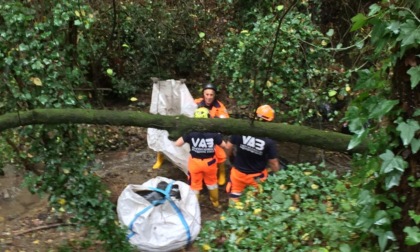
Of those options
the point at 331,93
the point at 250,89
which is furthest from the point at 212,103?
the point at 331,93

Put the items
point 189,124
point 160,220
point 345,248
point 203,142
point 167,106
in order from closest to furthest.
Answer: point 345,248
point 189,124
point 160,220
point 203,142
point 167,106

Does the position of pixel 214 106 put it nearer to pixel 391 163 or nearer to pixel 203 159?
pixel 203 159

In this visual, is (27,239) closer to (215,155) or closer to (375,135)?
(215,155)

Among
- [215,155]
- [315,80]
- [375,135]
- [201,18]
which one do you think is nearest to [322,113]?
[315,80]

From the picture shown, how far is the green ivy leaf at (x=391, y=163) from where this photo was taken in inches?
91.7

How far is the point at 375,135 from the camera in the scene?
2514 mm

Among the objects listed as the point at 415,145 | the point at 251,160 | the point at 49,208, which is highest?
the point at 415,145

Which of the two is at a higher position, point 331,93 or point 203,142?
point 331,93

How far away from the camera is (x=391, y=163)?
2340 mm

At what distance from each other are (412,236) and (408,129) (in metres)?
0.52

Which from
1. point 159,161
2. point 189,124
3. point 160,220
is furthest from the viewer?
point 159,161

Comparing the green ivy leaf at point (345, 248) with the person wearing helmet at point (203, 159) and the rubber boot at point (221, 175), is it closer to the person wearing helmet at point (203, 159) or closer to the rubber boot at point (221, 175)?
the person wearing helmet at point (203, 159)

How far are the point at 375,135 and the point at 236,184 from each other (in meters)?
3.78

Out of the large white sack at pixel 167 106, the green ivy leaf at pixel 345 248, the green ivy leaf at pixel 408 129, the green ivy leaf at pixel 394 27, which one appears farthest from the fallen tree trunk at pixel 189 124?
the large white sack at pixel 167 106
